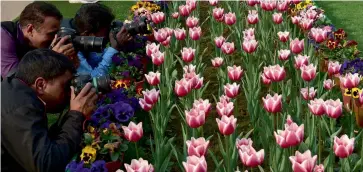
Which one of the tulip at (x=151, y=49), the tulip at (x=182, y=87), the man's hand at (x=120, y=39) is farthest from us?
the man's hand at (x=120, y=39)

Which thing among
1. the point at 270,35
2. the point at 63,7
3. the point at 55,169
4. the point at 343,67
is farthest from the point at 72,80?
the point at 63,7

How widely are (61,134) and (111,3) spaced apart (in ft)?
20.5

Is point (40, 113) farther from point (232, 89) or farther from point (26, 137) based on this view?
point (232, 89)

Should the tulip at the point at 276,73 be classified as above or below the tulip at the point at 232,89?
above

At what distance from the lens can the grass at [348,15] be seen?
6091 mm

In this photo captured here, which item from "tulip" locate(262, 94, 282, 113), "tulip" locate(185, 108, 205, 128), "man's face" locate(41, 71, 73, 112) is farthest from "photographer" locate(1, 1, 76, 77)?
"tulip" locate(262, 94, 282, 113)

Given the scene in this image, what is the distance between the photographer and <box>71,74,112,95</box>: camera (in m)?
2.81

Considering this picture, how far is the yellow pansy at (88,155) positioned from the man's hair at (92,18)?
5.57ft

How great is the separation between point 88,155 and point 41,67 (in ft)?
1.64

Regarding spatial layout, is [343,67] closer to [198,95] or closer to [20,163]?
[198,95]

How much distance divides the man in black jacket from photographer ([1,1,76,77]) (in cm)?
88

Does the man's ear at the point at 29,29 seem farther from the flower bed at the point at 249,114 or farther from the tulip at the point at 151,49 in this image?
the tulip at the point at 151,49

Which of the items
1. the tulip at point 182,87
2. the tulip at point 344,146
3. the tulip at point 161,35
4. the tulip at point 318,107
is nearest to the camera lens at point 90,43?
the tulip at point 161,35

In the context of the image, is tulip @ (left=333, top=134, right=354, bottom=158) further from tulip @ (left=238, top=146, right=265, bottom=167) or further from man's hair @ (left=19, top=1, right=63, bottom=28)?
man's hair @ (left=19, top=1, right=63, bottom=28)
